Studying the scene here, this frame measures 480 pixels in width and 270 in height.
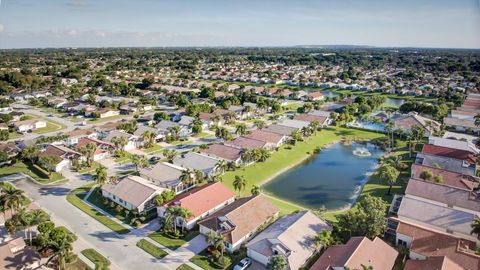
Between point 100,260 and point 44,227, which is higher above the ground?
point 44,227

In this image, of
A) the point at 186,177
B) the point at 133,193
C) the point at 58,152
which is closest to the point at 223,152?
the point at 186,177

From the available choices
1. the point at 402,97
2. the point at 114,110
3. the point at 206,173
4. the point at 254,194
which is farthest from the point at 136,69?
the point at 254,194

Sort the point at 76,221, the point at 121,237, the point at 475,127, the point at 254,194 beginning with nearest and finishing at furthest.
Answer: the point at 121,237
the point at 76,221
the point at 254,194
the point at 475,127

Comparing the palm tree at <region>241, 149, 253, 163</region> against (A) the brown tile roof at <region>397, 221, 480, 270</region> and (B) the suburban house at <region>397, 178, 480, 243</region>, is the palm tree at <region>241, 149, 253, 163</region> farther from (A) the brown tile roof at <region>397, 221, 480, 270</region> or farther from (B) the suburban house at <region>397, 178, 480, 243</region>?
(A) the brown tile roof at <region>397, 221, 480, 270</region>

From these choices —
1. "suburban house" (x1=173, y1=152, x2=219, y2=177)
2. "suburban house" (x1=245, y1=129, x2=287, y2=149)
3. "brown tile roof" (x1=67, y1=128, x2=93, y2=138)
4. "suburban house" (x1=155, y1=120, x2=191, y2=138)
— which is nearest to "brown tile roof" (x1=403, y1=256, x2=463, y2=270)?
"suburban house" (x1=173, y1=152, x2=219, y2=177)

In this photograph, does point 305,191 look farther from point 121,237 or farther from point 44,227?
Answer: point 44,227
